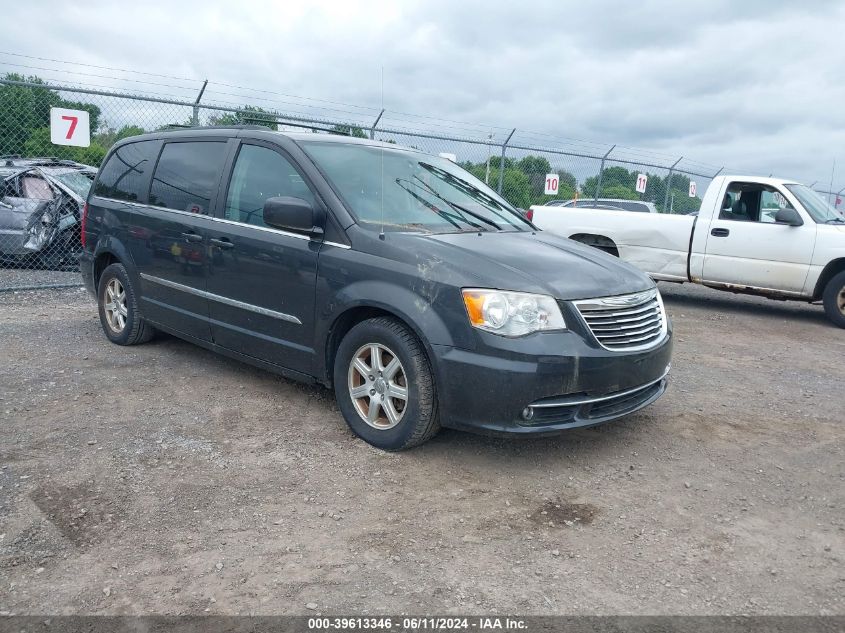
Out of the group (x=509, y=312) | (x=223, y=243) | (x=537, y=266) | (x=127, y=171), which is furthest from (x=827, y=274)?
(x=127, y=171)

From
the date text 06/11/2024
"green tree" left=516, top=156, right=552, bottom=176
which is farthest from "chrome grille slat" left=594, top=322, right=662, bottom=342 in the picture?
"green tree" left=516, top=156, right=552, bottom=176

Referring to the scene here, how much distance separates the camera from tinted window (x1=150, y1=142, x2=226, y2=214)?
4.95 metres

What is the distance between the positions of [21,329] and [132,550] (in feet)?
15.4

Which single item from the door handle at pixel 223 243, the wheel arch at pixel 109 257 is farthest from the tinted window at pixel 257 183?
the wheel arch at pixel 109 257

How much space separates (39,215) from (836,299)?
1046cm

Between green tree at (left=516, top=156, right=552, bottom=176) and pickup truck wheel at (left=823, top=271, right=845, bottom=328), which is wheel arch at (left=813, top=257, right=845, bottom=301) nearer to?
pickup truck wheel at (left=823, top=271, right=845, bottom=328)

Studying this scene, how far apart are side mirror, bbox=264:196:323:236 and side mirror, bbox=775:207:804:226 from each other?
22.1 feet

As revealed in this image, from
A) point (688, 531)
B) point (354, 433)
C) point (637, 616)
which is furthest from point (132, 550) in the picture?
point (688, 531)

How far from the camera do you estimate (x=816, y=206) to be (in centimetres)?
899

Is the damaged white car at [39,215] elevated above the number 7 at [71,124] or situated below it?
below

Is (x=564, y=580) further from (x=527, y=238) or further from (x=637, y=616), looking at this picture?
(x=527, y=238)

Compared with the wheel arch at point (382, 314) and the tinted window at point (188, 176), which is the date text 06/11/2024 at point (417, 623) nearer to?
the wheel arch at point (382, 314)

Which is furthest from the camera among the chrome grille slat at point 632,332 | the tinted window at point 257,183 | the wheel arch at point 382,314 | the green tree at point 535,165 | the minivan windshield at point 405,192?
the green tree at point 535,165

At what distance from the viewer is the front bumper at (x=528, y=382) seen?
3508 mm
